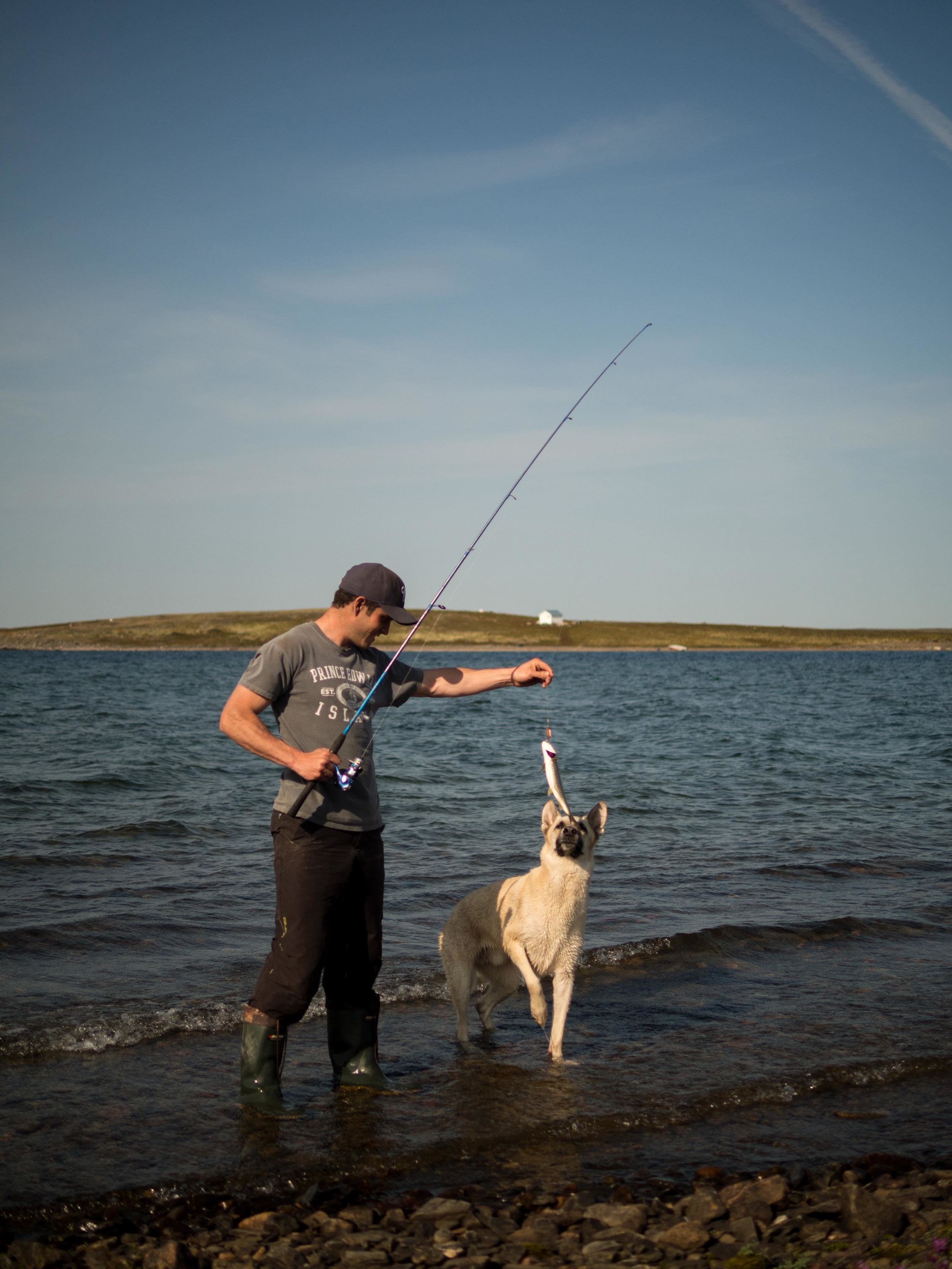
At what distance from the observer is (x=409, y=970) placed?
840cm

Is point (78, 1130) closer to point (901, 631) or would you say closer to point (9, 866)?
point (9, 866)

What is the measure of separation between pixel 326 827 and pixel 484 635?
136 metres

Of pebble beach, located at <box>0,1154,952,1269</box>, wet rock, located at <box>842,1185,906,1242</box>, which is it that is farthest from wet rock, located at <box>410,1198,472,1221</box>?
wet rock, located at <box>842,1185,906,1242</box>

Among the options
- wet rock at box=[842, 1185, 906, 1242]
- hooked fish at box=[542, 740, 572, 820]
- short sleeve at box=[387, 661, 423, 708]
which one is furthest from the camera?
hooked fish at box=[542, 740, 572, 820]

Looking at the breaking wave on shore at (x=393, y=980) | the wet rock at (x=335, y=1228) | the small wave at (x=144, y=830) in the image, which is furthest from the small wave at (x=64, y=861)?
the wet rock at (x=335, y=1228)

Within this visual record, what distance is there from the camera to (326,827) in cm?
530

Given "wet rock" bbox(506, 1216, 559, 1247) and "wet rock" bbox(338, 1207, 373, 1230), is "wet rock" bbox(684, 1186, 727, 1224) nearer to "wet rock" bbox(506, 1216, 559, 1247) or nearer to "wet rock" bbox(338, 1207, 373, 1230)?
"wet rock" bbox(506, 1216, 559, 1247)

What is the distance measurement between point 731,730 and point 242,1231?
1145 inches

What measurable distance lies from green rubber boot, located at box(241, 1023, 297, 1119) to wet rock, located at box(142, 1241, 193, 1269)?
1.42m

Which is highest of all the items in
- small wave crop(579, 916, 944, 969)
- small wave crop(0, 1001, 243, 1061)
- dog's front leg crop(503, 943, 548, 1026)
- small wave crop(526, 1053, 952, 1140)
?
dog's front leg crop(503, 943, 548, 1026)

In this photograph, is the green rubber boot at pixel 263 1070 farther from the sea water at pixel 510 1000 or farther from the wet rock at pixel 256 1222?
the wet rock at pixel 256 1222

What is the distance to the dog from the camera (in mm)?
6387

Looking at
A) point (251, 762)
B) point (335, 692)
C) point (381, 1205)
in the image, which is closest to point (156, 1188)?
point (381, 1205)

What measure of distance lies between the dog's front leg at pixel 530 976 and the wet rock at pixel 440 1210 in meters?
1.98
